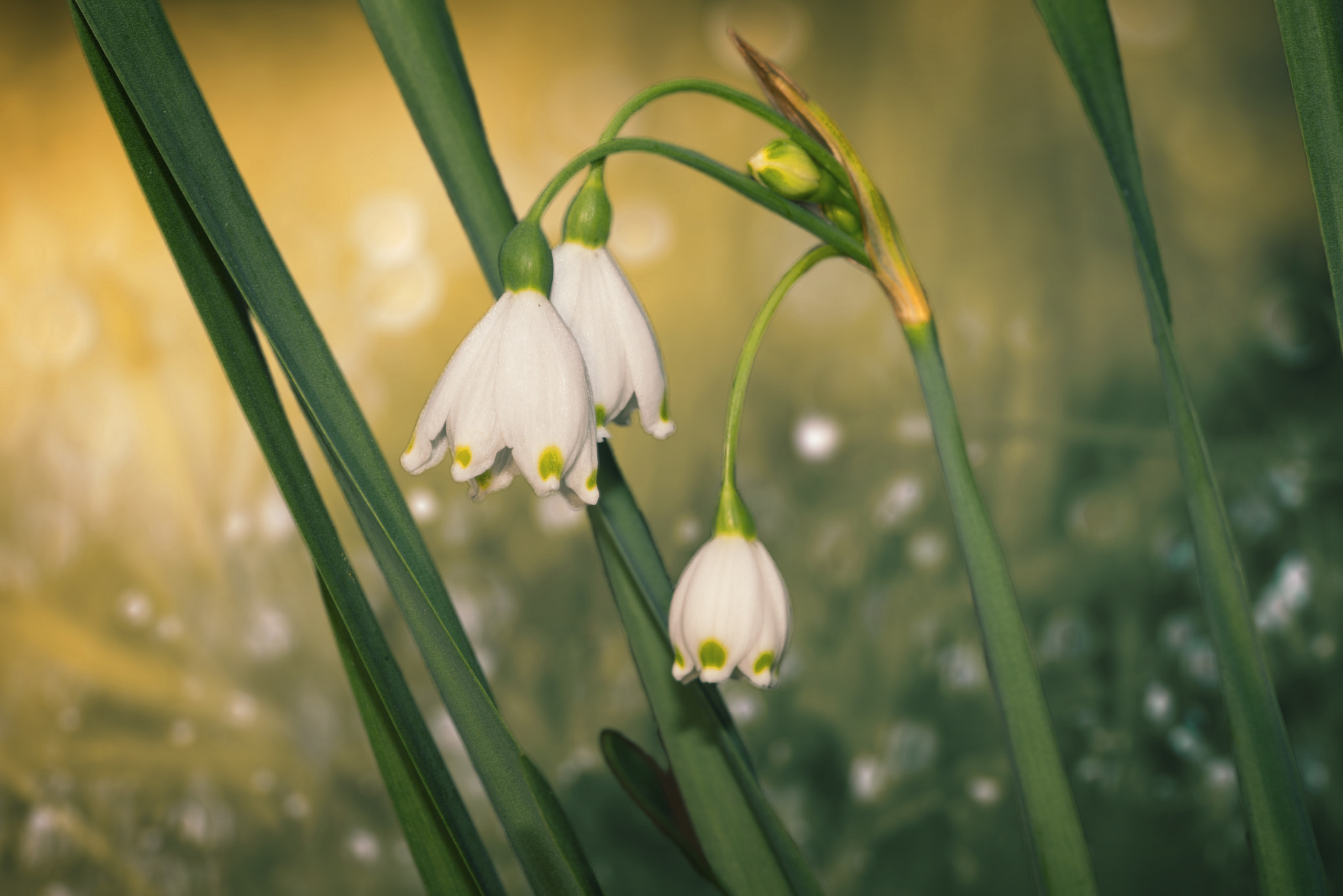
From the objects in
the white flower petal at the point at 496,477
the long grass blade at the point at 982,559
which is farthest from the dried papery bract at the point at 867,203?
the white flower petal at the point at 496,477

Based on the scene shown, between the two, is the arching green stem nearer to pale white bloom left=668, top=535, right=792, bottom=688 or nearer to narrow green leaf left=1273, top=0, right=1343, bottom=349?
pale white bloom left=668, top=535, right=792, bottom=688

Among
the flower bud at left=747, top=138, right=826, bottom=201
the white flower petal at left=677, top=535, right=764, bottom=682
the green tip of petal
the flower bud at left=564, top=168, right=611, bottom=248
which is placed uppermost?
the flower bud at left=747, top=138, right=826, bottom=201

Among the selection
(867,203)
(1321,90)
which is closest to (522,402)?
(867,203)

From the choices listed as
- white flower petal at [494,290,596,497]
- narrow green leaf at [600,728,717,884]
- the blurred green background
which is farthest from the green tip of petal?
the blurred green background

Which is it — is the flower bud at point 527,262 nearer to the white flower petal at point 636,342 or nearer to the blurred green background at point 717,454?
the white flower petal at point 636,342

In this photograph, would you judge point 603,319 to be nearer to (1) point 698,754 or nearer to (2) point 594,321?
(2) point 594,321

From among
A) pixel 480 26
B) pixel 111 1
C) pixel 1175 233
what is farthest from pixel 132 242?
pixel 1175 233
